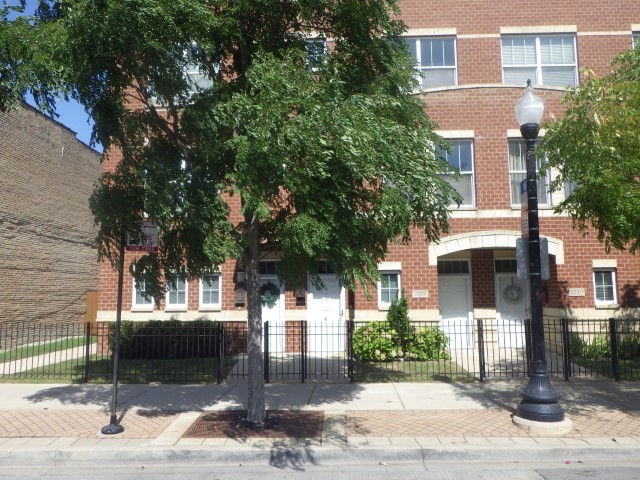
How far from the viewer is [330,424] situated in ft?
26.9

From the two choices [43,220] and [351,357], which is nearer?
[351,357]

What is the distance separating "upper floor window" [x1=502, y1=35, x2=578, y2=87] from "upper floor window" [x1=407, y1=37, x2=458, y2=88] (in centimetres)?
151

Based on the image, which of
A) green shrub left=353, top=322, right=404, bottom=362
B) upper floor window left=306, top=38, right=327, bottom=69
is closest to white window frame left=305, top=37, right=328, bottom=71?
upper floor window left=306, top=38, right=327, bottom=69

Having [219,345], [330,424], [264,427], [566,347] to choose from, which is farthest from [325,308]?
[264,427]

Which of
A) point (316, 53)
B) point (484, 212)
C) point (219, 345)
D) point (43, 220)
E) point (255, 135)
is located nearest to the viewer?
point (255, 135)

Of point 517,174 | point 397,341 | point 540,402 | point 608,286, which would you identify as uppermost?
point 517,174

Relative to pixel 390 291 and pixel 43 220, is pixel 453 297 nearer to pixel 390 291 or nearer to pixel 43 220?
pixel 390 291

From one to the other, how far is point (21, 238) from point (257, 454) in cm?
1593

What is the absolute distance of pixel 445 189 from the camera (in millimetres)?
7387

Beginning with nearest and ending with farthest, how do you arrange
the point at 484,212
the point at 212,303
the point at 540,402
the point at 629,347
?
the point at 540,402 < the point at 629,347 < the point at 484,212 < the point at 212,303

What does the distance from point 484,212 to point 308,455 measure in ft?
33.1

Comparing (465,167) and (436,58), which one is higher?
(436,58)

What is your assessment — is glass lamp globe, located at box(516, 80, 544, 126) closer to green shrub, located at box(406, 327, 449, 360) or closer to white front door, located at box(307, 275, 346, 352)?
green shrub, located at box(406, 327, 449, 360)

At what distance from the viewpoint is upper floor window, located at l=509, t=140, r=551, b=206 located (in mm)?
15375
